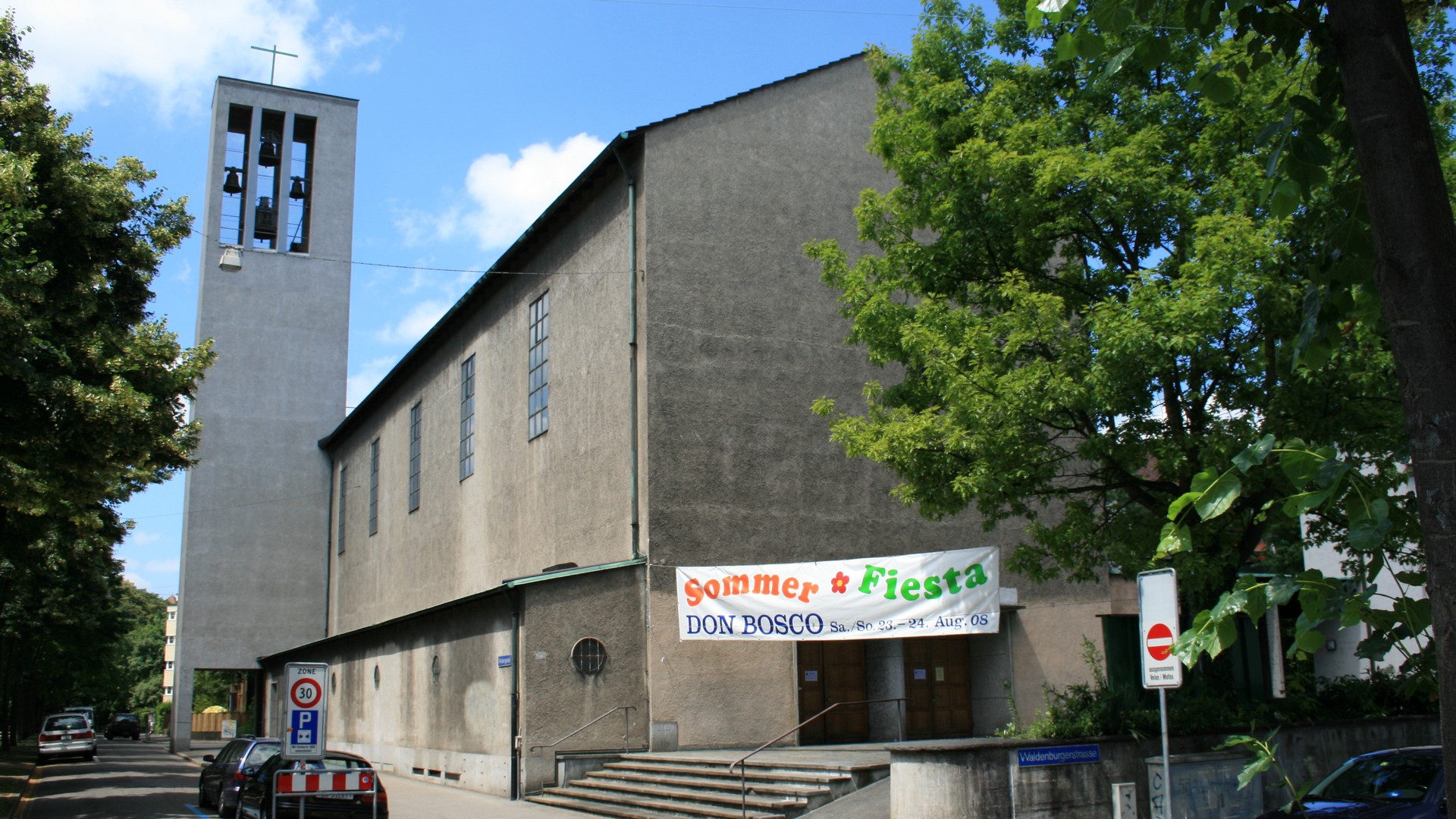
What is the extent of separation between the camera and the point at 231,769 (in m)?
19.6

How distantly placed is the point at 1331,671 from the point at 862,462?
602 inches

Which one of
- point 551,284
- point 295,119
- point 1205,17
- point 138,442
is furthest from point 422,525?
point 1205,17

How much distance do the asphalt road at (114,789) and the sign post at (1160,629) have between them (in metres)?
16.5

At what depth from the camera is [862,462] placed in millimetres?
23703

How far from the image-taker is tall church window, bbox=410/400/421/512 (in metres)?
36.1

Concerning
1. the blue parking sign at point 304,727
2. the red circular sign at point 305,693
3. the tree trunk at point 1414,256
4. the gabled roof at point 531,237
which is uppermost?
the gabled roof at point 531,237

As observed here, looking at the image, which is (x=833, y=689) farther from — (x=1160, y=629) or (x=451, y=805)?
(x=1160, y=629)

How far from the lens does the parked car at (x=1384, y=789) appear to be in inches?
397

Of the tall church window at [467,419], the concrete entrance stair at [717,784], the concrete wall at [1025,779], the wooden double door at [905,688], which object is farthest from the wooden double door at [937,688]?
the tall church window at [467,419]

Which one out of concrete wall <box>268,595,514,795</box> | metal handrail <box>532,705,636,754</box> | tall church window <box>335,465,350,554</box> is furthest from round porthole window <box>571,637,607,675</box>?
tall church window <box>335,465,350,554</box>

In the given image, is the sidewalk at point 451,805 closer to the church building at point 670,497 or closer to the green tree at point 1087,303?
the church building at point 670,497

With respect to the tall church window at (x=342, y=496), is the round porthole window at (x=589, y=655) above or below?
below

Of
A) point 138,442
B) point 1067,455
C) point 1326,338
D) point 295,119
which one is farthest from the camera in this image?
point 295,119

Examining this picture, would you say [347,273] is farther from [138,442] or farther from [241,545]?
[138,442]
